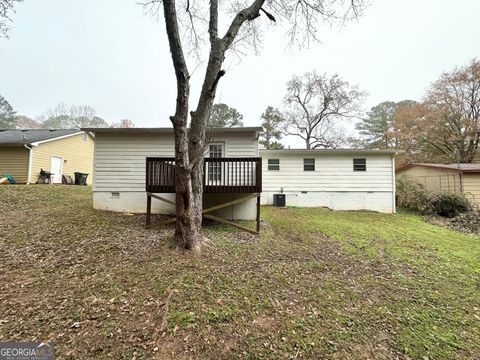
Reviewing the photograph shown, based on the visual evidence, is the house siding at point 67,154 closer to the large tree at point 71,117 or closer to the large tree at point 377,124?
the large tree at point 71,117

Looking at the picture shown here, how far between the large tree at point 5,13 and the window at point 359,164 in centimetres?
1467

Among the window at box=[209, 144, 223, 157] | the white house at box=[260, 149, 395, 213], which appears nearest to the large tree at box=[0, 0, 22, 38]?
the window at box=[209, 144, 223, 157]

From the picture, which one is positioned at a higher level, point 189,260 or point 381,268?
point 189,260

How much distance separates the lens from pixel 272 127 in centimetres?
2239

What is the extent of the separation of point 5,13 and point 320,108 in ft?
68.4

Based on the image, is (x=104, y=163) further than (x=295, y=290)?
Yes

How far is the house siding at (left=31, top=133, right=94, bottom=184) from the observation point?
13.7 metres

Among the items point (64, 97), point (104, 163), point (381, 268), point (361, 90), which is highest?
point (64, 97)

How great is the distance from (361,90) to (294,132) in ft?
22.9

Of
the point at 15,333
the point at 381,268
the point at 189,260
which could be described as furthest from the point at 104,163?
the point at 381,268

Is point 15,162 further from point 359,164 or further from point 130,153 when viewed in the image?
point 359,164

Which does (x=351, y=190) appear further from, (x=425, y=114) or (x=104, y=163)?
(x=425, y=114)

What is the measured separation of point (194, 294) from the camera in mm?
3346

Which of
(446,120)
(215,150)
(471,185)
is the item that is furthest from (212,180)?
(446,120)
